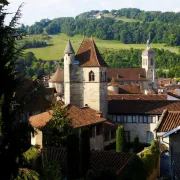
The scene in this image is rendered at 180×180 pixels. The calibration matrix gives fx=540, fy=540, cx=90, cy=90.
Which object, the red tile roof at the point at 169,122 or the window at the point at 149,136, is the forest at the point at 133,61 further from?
the red tile roof at the point at 169,122

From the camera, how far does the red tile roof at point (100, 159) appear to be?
27.6 m

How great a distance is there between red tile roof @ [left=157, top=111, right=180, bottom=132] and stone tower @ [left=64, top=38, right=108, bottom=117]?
1714 centimetres

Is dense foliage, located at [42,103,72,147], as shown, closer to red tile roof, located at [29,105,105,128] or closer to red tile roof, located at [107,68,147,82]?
red tile roof, located at [29,105,105,128]

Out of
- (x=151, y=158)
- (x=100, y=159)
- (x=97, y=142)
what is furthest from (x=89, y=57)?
(x=100, y=159)

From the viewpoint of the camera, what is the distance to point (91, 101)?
56.6 m

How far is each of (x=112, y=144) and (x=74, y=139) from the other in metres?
25.8

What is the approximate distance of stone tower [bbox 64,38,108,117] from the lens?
184ft

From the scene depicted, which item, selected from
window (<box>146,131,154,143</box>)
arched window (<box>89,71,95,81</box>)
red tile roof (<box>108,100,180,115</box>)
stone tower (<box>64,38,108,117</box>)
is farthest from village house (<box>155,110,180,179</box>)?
arched window (<box>89,71,95,81</box>)

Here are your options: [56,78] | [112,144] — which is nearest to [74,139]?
[112,144]

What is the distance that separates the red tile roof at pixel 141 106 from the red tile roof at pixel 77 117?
7.63 meters

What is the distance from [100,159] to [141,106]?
90.6ft

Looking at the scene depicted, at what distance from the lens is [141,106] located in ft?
184

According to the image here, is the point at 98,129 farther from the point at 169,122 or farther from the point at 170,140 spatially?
the point at 170,140

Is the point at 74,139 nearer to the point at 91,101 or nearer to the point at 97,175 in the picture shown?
the point at 97,175
